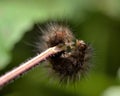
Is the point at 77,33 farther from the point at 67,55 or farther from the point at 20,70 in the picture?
the point at 20,70

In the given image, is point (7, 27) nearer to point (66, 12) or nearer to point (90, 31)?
point (66, 12)

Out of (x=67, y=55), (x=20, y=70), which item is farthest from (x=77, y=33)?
(x=20, y=70)

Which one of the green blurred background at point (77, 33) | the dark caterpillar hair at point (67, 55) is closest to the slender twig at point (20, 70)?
the dark caterpillar hair at point (67, 55)

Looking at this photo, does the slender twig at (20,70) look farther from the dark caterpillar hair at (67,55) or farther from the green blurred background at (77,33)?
the green blurred background at (77,33)

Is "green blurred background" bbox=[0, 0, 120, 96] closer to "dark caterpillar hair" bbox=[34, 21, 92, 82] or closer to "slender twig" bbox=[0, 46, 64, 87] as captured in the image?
"dark caterpillar hair" bbox=[34, 21, 92, 82]

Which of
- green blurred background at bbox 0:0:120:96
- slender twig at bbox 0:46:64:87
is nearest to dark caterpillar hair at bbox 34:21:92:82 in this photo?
slender twig at bbox 0:46:64:87

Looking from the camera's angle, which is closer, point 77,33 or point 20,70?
point 20,70
